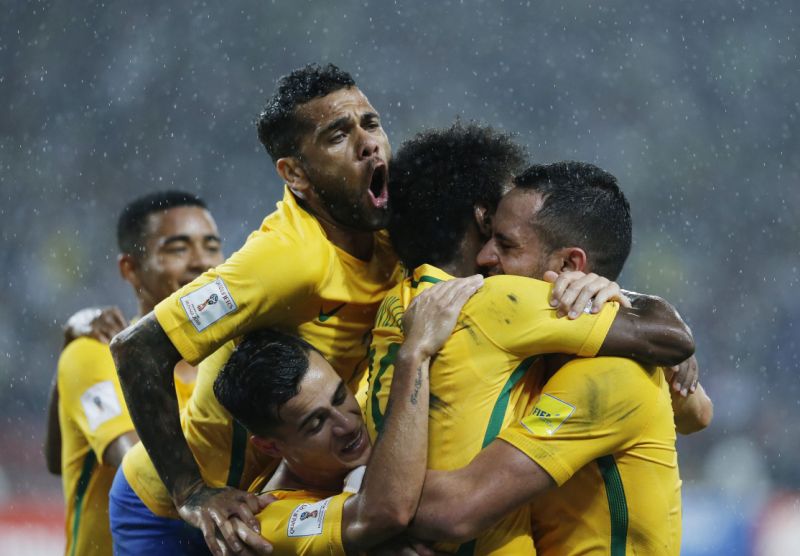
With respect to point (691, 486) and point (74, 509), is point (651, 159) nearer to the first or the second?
point (691, 486)

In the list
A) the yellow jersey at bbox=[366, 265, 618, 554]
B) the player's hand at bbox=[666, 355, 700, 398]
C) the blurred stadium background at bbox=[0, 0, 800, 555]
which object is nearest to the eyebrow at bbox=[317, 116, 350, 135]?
the yellow jersey at bbox=[366, 265, 618, 554]

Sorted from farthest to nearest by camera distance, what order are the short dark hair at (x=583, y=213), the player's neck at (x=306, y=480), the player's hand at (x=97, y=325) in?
the player's hand at (x=97, y=325)
the player's neck at (x=306, y=480)
the short dark hair at (x=583, y=213)

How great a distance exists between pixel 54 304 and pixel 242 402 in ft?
27.5

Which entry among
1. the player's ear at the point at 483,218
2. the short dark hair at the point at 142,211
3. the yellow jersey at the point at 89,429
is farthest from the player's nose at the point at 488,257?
the short dark hair at the point at 142,211

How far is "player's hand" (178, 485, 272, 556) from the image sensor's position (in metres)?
2.67

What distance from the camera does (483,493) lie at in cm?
238

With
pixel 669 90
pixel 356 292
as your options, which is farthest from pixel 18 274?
pixel 356 292

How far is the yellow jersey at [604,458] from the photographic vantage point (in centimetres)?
241

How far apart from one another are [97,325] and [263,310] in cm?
194

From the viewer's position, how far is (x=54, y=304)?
10625 millimetres

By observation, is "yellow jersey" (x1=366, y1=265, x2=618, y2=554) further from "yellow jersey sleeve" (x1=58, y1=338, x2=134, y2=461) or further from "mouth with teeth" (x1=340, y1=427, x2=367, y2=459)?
"yellow jersey sleeve" (x1=58, y1=338, x2=134, y2=461)

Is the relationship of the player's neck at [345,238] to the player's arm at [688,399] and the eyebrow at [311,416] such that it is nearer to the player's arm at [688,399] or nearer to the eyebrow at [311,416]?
the eyebrow at [311,416]

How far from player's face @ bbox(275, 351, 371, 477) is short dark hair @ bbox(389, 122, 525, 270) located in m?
0.41

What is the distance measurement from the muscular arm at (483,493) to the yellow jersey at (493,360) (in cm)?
7
